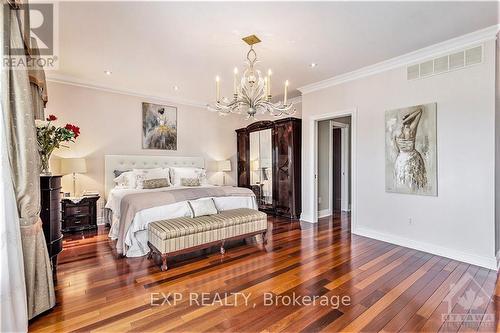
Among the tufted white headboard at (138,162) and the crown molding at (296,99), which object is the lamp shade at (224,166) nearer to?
the tufted white headboard at (138,162)

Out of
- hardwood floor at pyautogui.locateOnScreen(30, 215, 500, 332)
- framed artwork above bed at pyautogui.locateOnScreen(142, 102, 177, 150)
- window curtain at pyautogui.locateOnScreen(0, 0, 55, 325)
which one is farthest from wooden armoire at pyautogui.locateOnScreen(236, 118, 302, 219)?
window curtain at pyautogui.locateOnScreen(0, 0, 55, 325)

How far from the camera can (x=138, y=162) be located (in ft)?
17.5

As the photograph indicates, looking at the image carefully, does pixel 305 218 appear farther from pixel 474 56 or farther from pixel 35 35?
pixel 35 35

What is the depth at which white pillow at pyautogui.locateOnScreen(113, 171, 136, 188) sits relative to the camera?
4.70 metres

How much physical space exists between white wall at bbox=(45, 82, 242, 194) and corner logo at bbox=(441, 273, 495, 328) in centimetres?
534

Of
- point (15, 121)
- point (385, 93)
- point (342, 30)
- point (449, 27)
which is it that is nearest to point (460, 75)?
point (449, 27)

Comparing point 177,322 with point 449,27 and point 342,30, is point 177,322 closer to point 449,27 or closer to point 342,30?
point 342,30

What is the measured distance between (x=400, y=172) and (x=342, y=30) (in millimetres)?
2189

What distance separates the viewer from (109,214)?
4.75 metres

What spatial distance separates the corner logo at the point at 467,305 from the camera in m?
1.95

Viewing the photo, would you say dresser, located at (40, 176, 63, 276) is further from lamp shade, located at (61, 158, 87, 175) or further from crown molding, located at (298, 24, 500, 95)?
crown molding, located at (298, 24, 500, 95)

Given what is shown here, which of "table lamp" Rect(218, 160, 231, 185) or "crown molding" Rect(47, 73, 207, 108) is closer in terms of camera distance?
"crown molding" Rect(47, 73, 207, 108)

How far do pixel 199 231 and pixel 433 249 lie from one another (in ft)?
10.4

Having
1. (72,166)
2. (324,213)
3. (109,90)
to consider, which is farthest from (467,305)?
(109,90)
